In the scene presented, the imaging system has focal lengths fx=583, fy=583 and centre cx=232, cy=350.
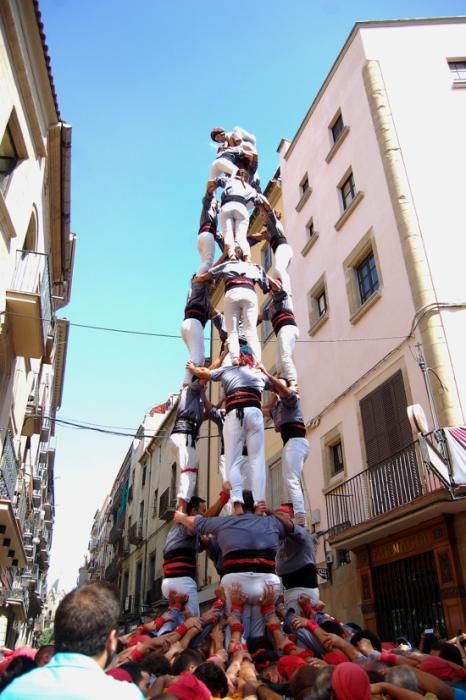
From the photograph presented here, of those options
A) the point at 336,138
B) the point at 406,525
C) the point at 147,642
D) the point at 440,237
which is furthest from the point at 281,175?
the point at 147,642

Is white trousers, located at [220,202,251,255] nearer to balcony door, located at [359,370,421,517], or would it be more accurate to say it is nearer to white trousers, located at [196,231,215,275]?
white trousers, located at [196,231,215,275]

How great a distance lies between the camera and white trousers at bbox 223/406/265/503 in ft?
19.6

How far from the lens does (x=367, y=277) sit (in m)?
12.1

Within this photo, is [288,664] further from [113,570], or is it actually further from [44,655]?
[113,570]

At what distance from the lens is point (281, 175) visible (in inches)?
714

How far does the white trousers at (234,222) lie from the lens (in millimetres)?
8016

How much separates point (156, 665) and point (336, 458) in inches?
355

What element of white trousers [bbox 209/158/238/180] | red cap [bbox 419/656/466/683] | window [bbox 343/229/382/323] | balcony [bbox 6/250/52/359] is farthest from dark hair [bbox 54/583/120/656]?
window [bbox 343/229/382/323]

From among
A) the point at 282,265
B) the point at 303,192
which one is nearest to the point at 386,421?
the point at 282,265

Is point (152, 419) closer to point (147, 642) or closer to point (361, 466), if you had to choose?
point (361, 466)

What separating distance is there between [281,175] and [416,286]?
9497mm

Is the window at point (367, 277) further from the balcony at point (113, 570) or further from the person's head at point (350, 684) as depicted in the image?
the balcony at point (113, 570)

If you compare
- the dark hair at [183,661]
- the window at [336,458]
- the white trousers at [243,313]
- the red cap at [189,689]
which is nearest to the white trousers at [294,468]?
the white trousers at [243,313]

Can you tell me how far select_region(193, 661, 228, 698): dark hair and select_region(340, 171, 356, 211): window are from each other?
37.4 feet
